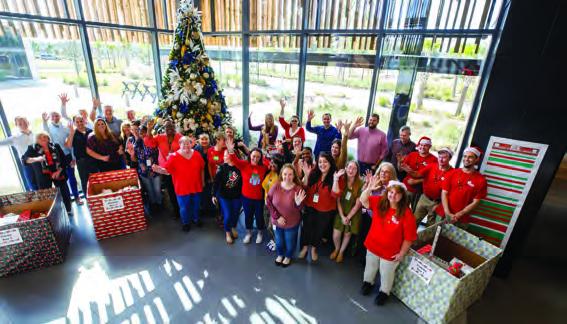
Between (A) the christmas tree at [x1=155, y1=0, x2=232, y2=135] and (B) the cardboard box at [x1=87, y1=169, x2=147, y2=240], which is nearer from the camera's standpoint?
(B) the cardboard box at [x1=87, y1=169, x2=147, y2=240]

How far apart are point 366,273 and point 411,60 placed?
308 centimetres

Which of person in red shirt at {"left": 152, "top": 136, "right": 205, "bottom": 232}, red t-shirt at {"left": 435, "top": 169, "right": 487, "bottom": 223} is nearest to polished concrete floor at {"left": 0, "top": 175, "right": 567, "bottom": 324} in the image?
person in red shirt at {"left": 152, "top": 136, "right": 205, "bottom": 232}

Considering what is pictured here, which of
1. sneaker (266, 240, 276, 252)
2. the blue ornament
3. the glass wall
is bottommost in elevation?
sneaker (266, 240, 276, 252)

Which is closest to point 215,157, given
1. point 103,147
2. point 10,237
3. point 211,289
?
point 211,289

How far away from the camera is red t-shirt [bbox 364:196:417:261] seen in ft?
8.63

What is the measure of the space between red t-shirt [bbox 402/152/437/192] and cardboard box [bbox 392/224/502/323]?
2.49ft

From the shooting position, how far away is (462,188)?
3.21 meters

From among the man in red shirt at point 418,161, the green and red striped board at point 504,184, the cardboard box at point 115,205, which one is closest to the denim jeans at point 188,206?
the cardboard box at point 115,205

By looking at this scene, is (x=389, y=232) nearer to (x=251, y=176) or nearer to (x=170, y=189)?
(x=251, y=176)

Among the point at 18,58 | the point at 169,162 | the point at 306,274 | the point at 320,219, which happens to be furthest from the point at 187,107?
the point at 306,274

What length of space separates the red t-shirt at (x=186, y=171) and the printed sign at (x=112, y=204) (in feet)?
2.51

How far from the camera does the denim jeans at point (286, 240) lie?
131 inches

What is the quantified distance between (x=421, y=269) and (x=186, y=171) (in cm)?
291

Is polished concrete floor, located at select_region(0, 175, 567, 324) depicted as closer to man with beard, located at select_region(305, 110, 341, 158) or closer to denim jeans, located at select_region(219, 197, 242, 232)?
denim jeans, located at select_region(219, 197, 242, 232)
